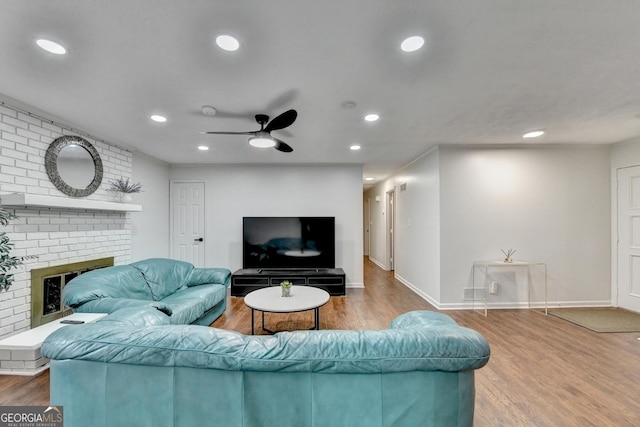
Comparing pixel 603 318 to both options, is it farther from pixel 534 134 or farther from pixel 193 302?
pixel 193 302

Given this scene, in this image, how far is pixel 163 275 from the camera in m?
3.40

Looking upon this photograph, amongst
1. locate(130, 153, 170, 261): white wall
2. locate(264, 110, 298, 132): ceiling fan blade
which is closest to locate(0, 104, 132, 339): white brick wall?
locate(130, 153, 170, 261): white wall

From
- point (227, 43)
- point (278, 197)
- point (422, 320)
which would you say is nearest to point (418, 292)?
point (278, 197)

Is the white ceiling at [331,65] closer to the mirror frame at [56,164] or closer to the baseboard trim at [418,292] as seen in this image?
the mirror frame at [56,164]

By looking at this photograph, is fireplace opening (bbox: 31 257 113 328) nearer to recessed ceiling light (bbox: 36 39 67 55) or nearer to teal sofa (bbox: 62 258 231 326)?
teal sofa (bbox: 62 258 231 326)

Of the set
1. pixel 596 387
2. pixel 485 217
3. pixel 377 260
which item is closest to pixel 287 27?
pixel 596 387

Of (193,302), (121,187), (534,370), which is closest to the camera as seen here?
(534,370)

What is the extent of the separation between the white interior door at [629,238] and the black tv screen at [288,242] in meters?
4.41

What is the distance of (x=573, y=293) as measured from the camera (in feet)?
13.3

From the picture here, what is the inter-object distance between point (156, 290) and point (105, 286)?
65cm

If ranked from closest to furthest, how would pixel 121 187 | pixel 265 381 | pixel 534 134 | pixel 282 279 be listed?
pixel 265 381 < pixel 534 134 < pixel 121 187 < pixel 282 279

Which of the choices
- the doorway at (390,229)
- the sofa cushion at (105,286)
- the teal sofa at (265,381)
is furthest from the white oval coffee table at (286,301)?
the doorway at (390,229)

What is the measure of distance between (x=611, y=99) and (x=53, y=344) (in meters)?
4.57

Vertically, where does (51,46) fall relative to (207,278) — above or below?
above
